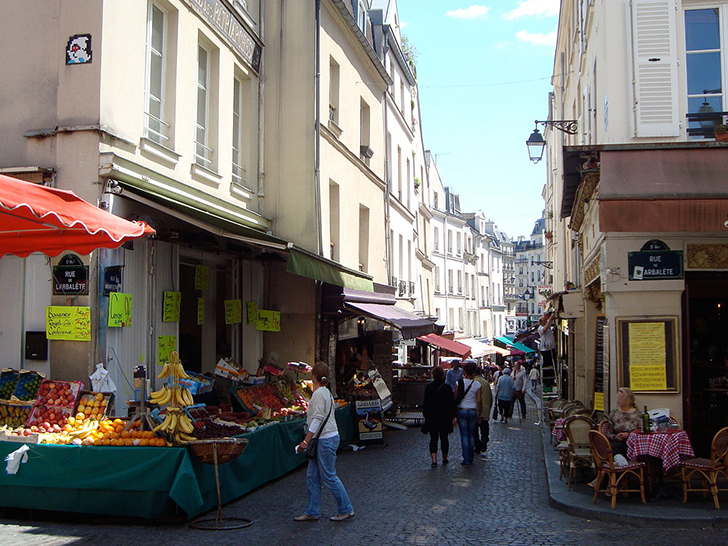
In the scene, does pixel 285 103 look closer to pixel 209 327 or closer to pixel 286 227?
pixel 286 227

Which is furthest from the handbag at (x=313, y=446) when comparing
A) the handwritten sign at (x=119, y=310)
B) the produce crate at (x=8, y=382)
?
the produce crate at (x=8, y=382)

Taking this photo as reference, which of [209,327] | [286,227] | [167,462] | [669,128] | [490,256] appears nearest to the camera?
[167,462]

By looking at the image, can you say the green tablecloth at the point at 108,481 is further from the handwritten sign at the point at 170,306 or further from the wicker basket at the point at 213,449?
the handwritten sign at the point at 170,306

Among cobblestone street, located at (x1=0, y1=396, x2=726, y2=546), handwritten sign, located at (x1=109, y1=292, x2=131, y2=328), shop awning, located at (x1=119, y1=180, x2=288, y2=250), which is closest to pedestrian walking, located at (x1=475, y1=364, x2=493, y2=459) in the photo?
cobblestone street, located at (x1=0, y1=396, x2=726, y2=546)

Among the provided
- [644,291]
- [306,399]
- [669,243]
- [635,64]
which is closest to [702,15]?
[635,64]

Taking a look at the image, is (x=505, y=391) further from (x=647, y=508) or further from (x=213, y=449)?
(x=213, y=449)

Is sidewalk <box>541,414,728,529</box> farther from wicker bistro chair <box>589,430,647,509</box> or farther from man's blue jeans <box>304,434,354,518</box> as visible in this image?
man's blue jeans <box>304,434,354,518</box>

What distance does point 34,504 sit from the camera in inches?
298

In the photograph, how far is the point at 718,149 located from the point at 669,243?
1373mm

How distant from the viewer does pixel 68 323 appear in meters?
8.22

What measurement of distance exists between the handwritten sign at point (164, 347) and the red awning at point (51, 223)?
7.61ft

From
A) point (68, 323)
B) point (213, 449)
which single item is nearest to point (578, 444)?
point (213, 449)

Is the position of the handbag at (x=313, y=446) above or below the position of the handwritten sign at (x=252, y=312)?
below

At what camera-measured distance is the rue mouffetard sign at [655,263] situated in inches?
376
